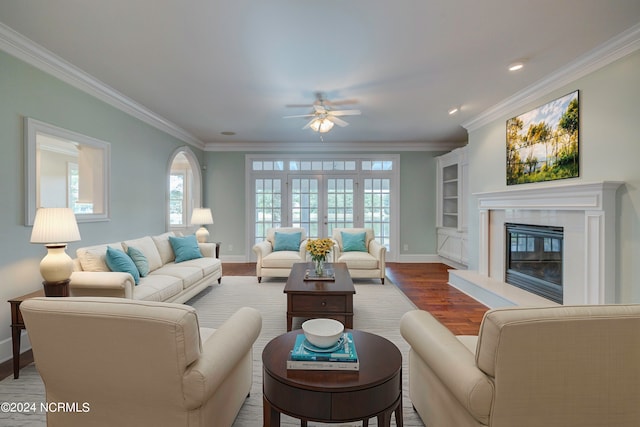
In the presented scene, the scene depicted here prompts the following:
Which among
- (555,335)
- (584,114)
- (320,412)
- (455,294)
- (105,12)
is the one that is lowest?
(455,294)

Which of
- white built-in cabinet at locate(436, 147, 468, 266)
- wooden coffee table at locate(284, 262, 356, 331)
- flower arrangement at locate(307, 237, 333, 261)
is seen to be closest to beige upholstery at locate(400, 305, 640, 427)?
wooden coffee table at locate(284, 262, 356, 331)

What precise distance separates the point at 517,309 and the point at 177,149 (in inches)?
224

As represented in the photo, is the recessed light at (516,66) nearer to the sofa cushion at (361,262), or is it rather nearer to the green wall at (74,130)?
the sofa cushion at (361,262)

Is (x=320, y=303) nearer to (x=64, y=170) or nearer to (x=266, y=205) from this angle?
(x=266, y=205)

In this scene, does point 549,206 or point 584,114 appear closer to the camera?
point 584,114

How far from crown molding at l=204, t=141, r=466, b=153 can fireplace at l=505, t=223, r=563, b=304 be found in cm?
302

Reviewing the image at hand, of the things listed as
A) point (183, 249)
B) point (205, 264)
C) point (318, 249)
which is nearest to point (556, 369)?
point (318, 249)

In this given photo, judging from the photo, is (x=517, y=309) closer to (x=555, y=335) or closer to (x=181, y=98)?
(x=555, y=335)

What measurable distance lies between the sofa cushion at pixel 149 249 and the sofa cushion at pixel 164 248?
11 centimetres

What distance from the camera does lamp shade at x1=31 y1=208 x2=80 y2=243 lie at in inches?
93.6

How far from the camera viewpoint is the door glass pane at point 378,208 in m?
6.75

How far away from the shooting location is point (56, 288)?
2469 mm

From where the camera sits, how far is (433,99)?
3.96 m

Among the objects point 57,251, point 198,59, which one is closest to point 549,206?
point 198,59
